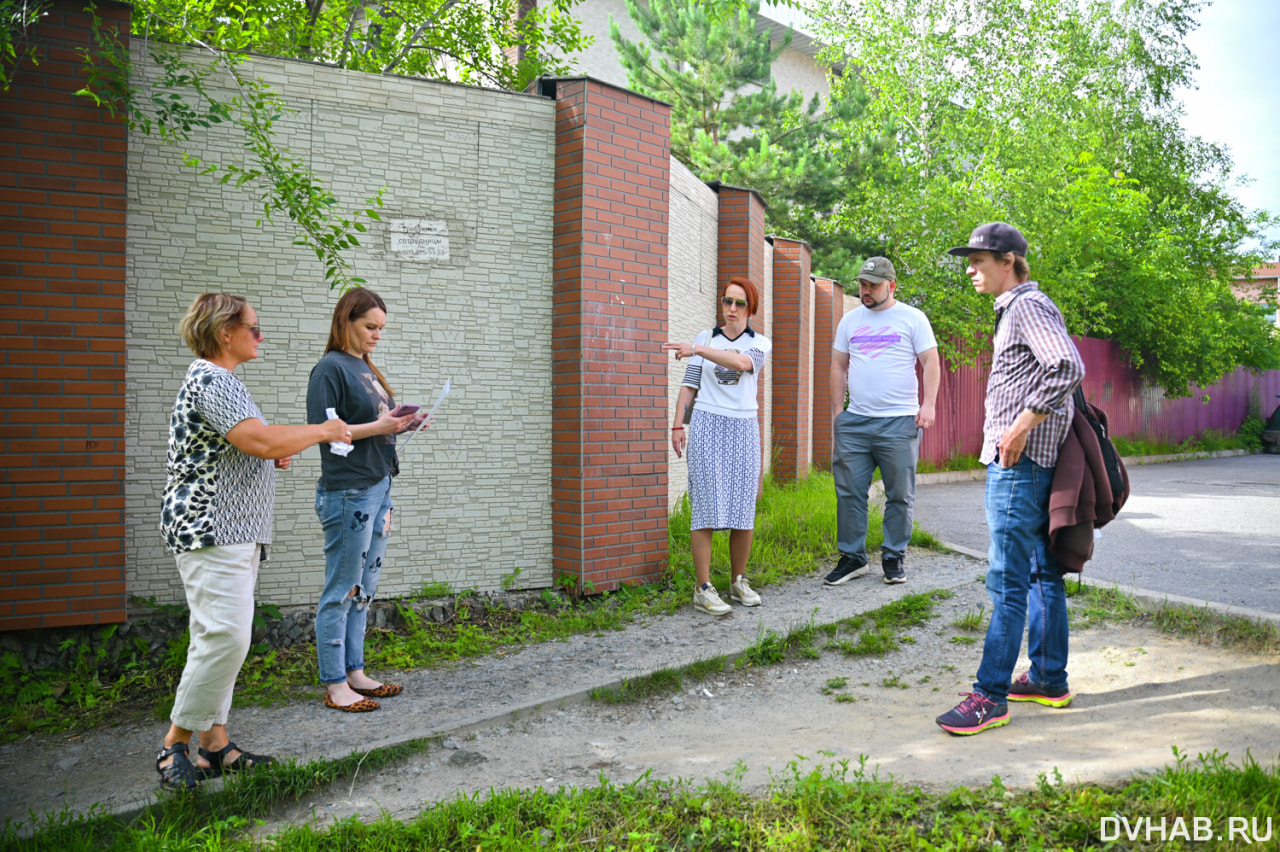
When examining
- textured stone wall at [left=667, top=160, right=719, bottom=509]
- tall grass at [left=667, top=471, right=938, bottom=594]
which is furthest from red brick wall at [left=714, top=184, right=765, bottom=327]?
tall grass at [left=667, top=471, right=938, bottom=594]

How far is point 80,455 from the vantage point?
13.3 feet

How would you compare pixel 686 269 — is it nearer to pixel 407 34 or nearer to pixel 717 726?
pixel 407 34

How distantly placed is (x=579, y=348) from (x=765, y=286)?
4920mm

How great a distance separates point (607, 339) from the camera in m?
5.39

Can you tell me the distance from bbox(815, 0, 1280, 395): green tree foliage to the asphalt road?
12.3 feet

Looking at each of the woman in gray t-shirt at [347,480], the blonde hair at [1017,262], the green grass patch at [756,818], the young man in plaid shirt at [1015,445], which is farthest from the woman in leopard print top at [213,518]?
the blonde hair at [1017,262]

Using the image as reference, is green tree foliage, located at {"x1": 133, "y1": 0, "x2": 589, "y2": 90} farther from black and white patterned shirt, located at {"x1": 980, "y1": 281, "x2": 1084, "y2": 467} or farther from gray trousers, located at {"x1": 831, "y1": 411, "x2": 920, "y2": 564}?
black and white patterned shirt, located at {"x1": 980, "y1": 281, "x2": 1084, "y2": 467}

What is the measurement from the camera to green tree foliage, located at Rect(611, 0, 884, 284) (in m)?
16.5

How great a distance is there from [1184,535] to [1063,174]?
28.9 feet

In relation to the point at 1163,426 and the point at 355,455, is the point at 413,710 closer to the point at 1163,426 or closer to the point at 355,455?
the point at 355,455

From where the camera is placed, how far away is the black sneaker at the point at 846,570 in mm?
5705

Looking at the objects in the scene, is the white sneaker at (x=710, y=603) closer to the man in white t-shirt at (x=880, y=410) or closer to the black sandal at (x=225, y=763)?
the man in white t-shirt at (x=880, y=410)

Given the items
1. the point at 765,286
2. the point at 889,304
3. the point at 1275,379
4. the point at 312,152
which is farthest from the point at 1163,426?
the point at 312,152

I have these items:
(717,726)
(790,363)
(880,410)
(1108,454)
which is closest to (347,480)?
(717,726)
